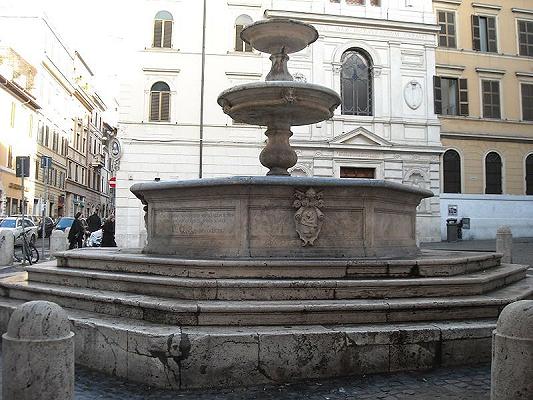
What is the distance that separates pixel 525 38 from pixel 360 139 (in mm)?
12160

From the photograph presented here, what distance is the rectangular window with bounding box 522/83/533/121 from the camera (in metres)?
28.0

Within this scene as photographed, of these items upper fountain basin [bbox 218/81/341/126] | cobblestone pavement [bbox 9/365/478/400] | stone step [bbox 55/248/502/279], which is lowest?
cobblestone pavement [bbox 9/365/478/400]

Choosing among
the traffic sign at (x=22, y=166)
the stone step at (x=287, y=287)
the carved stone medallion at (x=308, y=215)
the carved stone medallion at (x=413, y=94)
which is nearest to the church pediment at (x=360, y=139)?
the carved stone medallion at (x=413, y=94)

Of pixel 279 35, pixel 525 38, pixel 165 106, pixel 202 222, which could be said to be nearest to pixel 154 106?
pixel 165 106

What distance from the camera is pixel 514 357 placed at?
3006mm

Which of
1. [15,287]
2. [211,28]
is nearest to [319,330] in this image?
[15,287]

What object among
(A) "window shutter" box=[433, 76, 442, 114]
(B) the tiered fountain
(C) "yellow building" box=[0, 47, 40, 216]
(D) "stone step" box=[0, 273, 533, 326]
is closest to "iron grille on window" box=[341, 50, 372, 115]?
(A) "window shutter" box=[433, 76, 442, 114]

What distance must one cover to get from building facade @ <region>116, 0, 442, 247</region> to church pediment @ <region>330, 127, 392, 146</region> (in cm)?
5

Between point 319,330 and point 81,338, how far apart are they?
7.26ft

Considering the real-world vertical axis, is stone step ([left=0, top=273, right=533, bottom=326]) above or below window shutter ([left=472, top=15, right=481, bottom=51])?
below

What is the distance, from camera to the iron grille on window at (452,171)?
1038 inches

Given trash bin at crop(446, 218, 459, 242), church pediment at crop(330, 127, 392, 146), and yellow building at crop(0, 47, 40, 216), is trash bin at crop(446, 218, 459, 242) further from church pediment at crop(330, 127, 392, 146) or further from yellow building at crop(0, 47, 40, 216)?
yellow building at crop(0, 47, 40, 216)

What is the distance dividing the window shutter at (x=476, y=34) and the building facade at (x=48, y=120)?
75.6ft

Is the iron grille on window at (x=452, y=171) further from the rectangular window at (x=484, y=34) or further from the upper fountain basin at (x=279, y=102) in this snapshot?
the upper fountain basin at (x=279, y=102)
